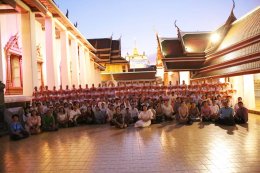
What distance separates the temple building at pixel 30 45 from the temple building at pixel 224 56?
737cm

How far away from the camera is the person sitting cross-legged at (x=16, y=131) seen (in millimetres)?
10312

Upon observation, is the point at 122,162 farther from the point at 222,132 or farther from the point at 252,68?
the point at 252,68

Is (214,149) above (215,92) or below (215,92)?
below

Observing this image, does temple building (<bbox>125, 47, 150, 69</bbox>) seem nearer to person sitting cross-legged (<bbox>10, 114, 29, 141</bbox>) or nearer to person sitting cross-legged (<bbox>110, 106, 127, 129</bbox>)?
person sitting cross-legged (<bbox>110, 106, 127, 129</bbox>)

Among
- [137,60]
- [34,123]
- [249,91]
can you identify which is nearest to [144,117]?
[34,123]

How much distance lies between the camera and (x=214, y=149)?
303 inches

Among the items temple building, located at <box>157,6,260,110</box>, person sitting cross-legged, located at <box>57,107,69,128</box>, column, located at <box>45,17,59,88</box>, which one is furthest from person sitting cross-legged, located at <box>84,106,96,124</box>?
temple building, located at <box>157,6,260,110</box>

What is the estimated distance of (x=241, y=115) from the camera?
40.3ft

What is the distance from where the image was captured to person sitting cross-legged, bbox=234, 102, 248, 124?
12.2 meters

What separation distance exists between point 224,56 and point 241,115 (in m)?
7.45

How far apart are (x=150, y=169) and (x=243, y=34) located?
1350cm

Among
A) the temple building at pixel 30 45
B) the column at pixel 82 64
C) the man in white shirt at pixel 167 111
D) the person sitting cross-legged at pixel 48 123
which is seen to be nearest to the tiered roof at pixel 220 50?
the man in white shirt at pixel 167 111

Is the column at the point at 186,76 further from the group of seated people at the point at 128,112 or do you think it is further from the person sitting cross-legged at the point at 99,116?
the person sitting cross-legged at the point at 99,116

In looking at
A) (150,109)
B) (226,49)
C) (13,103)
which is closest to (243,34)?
(226,49)
